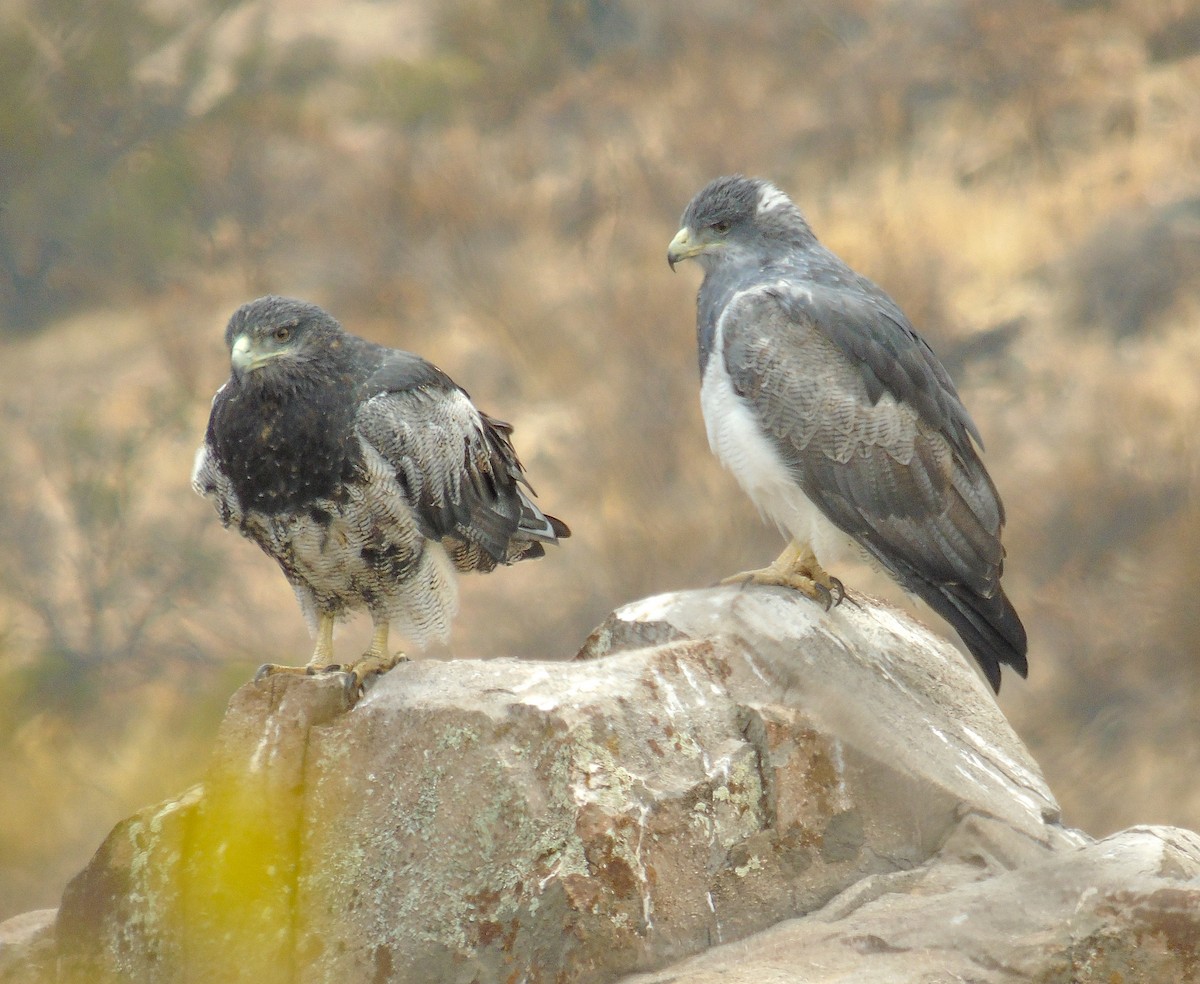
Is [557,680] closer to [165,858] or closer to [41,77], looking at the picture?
[165,858]

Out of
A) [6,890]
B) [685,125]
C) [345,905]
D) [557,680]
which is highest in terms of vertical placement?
[685,125]

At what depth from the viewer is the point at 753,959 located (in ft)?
13.2

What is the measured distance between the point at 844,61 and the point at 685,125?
178 centimetres

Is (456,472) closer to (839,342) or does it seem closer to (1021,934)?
(839,342)

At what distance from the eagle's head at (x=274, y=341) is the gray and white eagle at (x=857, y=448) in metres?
1.49

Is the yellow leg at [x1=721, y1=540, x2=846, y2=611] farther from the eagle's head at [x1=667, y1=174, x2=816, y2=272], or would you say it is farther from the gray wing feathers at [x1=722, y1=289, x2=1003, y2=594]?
the eagle's head at [x1=667, y1=174, x2=816, y2=272]

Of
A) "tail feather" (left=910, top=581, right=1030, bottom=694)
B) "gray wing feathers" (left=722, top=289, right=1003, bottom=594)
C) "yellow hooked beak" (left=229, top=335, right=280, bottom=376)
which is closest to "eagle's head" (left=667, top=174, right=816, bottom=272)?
"gray wing feathers" (left=722, top=289, right=1003, bottom=594)

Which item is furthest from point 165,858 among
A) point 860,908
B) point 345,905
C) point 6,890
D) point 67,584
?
point 67,584

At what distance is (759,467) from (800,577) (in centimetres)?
45

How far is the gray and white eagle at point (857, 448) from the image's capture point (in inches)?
202

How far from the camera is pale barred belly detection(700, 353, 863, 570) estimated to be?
517 cm

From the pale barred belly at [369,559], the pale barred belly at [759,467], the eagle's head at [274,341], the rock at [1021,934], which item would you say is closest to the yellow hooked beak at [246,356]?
the eagle's head at [274,341]

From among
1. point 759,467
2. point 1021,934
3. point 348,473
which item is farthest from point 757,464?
point 1021,934

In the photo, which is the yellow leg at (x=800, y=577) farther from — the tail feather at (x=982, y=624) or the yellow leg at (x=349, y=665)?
the yellow leg at (x=349, y=665)
